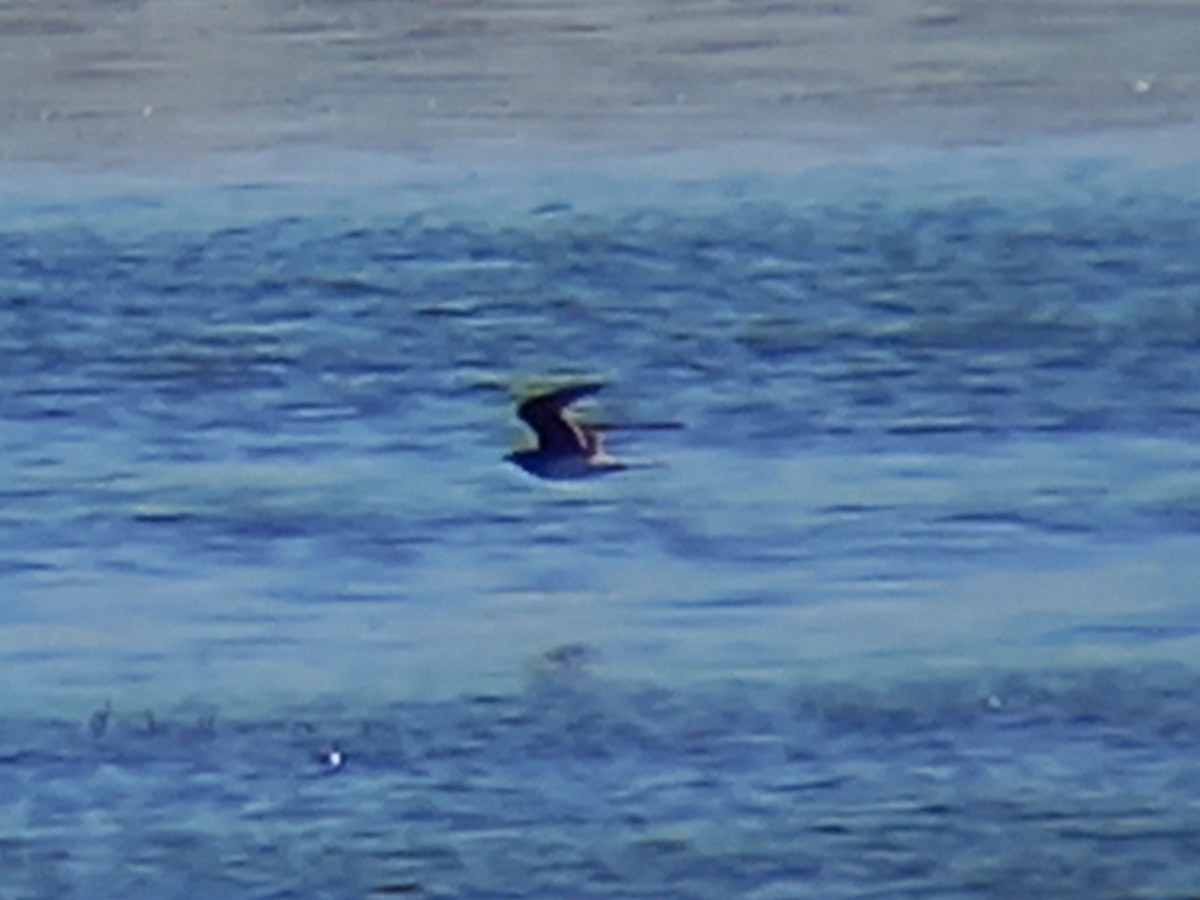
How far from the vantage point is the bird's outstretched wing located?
28.4ft

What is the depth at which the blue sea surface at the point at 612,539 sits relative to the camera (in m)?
6.91

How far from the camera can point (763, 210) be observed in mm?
10656

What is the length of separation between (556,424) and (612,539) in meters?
0.50

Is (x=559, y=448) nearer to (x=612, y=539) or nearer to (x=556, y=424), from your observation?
(x=556, y=424)

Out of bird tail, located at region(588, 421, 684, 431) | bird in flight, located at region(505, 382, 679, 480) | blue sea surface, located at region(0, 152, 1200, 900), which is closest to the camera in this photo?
blue sea surface, located at region(0, 152, 1200, 900)

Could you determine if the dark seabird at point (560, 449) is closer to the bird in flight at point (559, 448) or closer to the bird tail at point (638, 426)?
the bird in flight at point (559, 448)

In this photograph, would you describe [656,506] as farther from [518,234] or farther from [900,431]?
[518,234]

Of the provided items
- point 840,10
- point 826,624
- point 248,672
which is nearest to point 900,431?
point 826,624

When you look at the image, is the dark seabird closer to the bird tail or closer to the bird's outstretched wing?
the bird's outstretched wing

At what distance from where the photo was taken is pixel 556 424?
873 centimetres

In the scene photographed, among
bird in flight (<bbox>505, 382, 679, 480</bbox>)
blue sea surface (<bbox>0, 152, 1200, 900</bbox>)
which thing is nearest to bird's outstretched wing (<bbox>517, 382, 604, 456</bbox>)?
bird in flight (<bbox>505, 382, 679, 480</bbox>)

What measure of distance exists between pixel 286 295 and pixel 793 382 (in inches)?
57.3

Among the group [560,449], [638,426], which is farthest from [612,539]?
[638,426]

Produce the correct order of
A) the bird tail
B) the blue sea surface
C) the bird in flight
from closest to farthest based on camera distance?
the blue sea surface, the bird in flight, the bird tail
